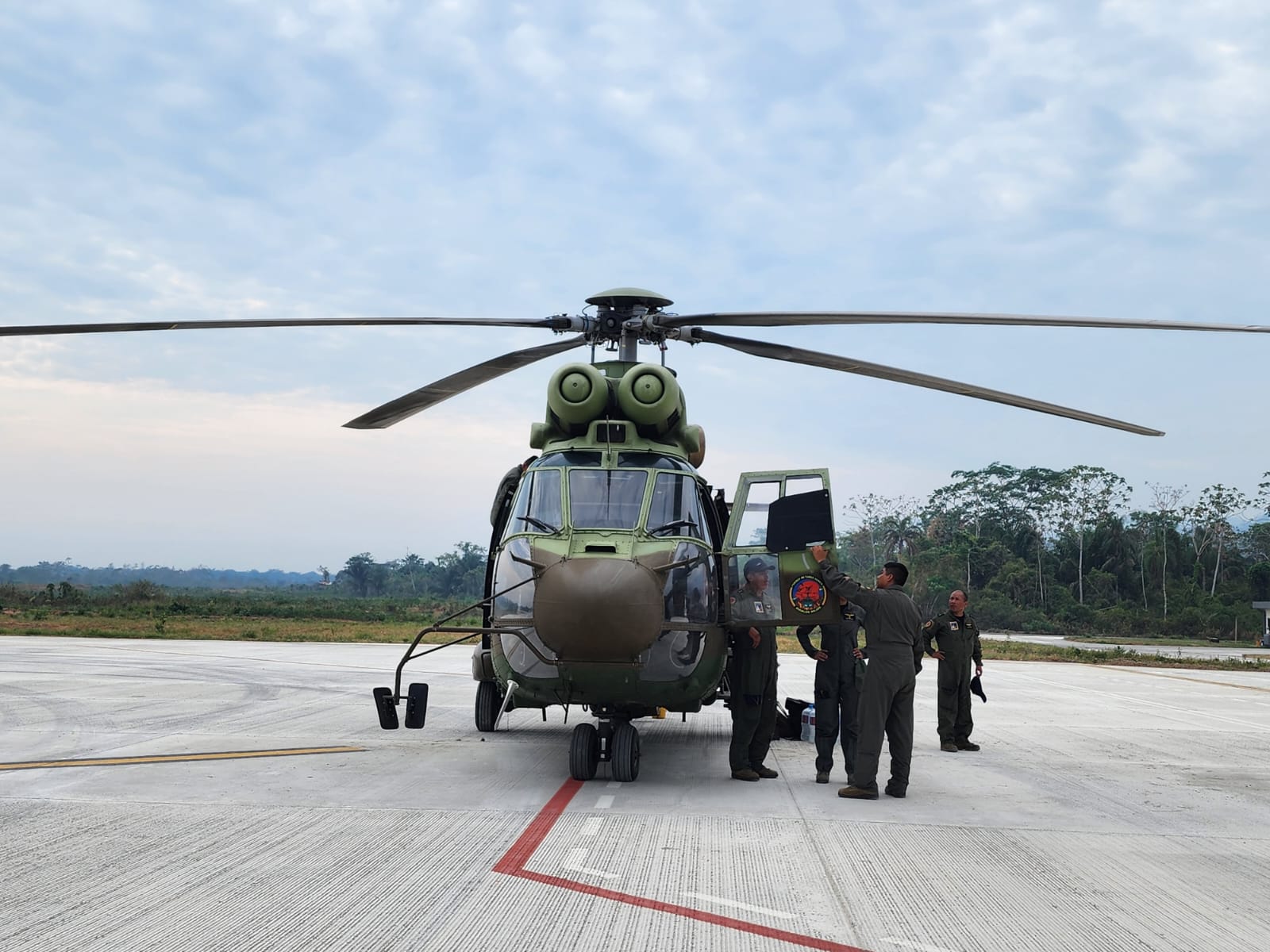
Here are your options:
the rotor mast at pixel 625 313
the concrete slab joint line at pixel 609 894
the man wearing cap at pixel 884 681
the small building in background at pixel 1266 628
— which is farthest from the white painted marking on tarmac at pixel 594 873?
the small building in background at pixel 1266 628

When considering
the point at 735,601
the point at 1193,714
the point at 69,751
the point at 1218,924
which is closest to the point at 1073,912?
the point at 1218,924

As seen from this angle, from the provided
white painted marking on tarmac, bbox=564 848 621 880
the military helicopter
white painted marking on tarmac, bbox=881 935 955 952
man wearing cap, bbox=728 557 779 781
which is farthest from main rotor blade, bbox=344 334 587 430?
white painted marking on tarmac, bbox=881 935 955 952

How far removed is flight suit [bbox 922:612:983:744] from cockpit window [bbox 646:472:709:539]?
3.30 meters

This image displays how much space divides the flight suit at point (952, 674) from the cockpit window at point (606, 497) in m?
3.88

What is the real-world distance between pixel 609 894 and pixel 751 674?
3657 millimetres

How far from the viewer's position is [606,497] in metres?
8.10

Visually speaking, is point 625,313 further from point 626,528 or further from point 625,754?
point 625,754

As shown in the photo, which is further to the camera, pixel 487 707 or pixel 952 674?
pixel 487 707

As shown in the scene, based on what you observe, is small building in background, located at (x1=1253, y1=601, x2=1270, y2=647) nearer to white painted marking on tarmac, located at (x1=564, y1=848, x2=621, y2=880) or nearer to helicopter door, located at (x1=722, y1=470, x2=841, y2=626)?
helicopter door, located at (x1=722, y1=470, x2=841, y2=626)

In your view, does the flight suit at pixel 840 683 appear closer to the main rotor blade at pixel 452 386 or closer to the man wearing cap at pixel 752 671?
the man wearing cap at pixel 752 671

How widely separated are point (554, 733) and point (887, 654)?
4.39 m

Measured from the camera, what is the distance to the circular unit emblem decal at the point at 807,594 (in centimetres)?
805

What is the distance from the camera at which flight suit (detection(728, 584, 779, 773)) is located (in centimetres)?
816

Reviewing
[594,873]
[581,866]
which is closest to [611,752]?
[581,866]
